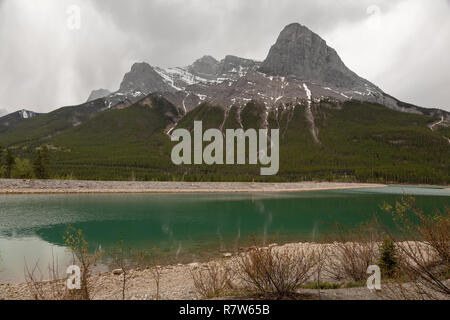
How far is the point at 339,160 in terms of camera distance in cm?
13375

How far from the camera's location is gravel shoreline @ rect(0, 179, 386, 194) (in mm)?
50469

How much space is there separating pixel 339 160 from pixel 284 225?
124208 millimetres

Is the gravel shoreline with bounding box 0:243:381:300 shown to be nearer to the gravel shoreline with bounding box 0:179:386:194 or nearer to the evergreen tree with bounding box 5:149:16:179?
the gravel shoreline with bounding box 0:179:386:194

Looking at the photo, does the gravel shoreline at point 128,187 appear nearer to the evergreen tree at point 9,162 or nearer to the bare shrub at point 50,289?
the evergreen tree at point 9,162

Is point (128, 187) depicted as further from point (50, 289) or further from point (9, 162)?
point (50, 289)

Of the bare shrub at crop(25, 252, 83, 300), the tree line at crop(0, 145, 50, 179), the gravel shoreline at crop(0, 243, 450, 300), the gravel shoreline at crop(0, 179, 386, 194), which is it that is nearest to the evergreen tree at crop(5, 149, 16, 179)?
the tree line at crop(0, 145, 50, 179)

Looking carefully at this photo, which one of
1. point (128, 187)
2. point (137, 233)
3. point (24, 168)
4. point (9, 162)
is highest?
point (9, 162)

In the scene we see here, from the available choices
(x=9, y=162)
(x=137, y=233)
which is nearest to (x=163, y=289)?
(x=137, y=233)

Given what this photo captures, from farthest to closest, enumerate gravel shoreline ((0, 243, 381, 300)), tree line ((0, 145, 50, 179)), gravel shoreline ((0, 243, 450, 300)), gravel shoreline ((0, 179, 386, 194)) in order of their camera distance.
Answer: tree line ((0, 145, 50, 179)), gravel shoreline ((0, 179, 386, 194)), gravel shoreline ((0, 243, 381, 300)), gravel shoreline ((0, 243, 450, 300))

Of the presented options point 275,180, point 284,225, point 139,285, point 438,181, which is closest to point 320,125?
point 438,181

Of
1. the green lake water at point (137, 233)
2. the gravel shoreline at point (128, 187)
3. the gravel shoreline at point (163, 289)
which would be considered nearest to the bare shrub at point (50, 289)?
the gravel shoreline at point (163, 289)

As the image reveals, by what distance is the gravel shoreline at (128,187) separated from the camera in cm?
5047

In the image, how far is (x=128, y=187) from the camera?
2399 inches
